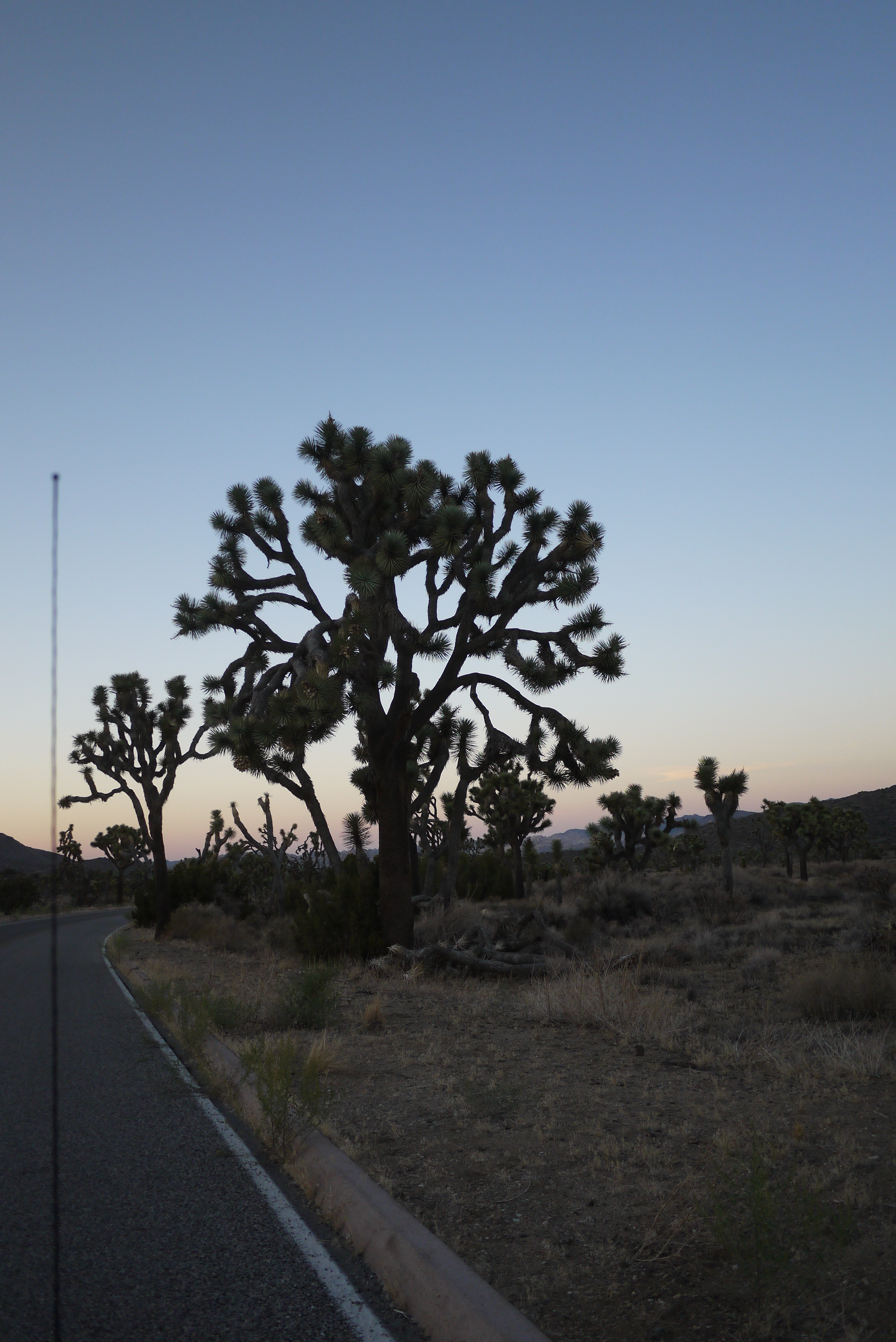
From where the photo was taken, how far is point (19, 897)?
5619 cm

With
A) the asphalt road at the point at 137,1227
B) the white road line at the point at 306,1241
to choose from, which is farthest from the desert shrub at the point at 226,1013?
the white road line at the point at 306,1241

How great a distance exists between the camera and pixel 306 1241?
437 centimetres

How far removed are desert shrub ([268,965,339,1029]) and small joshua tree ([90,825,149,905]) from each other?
177 ft

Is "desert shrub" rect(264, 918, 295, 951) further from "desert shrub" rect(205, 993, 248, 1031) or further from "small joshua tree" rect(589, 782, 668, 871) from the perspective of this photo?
"small joshua tree" rect(589, 782, 668, 871)

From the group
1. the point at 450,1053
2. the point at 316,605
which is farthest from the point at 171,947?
the point at 450,1053

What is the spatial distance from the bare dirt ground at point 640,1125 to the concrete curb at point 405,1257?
147 millimetres

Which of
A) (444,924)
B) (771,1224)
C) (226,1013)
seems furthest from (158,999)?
(771,1224)

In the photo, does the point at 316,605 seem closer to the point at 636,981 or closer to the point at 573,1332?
the point at 636,981

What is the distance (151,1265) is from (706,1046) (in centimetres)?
566

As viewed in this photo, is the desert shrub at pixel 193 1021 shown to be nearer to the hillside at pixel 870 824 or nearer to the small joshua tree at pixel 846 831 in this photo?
the small joshua tree at pixel 846 831

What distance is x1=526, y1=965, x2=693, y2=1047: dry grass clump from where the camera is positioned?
356 inches

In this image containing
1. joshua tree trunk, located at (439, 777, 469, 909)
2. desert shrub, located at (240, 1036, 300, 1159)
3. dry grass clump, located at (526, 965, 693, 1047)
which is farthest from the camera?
joshua tree trunk, located at (439, 777, 469, 909)

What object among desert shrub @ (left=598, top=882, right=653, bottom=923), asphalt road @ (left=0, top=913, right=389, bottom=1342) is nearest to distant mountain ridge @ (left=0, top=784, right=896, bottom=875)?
desert shrub @ (left=598, top=882, right=653, bottom=923)

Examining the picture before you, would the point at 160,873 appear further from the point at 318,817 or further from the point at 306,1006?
the point at 306,1006
